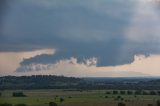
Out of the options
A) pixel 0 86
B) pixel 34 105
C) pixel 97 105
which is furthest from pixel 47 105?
pixel 0 86

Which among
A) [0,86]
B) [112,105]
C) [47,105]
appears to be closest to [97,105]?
[112,105]

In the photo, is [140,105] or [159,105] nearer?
[159,105]

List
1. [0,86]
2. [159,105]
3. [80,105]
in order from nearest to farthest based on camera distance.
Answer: [159,105]
[80,105]
[0,86]

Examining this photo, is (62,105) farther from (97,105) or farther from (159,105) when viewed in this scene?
(159,105)

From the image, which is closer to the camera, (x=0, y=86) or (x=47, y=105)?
(x=47, y=105)

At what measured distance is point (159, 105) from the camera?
94625 mm

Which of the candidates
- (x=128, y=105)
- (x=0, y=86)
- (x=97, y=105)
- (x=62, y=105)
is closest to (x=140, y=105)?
(x=128, y=105)

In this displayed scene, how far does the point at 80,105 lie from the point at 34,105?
1050 cm

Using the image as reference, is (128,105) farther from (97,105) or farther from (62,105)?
(62,105)

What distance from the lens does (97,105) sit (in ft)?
335

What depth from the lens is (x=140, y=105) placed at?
10300cm

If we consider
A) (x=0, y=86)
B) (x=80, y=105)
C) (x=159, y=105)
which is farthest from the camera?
(x=0, y=86)

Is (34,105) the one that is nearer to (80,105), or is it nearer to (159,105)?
(80,105)

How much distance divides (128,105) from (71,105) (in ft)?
40.3
